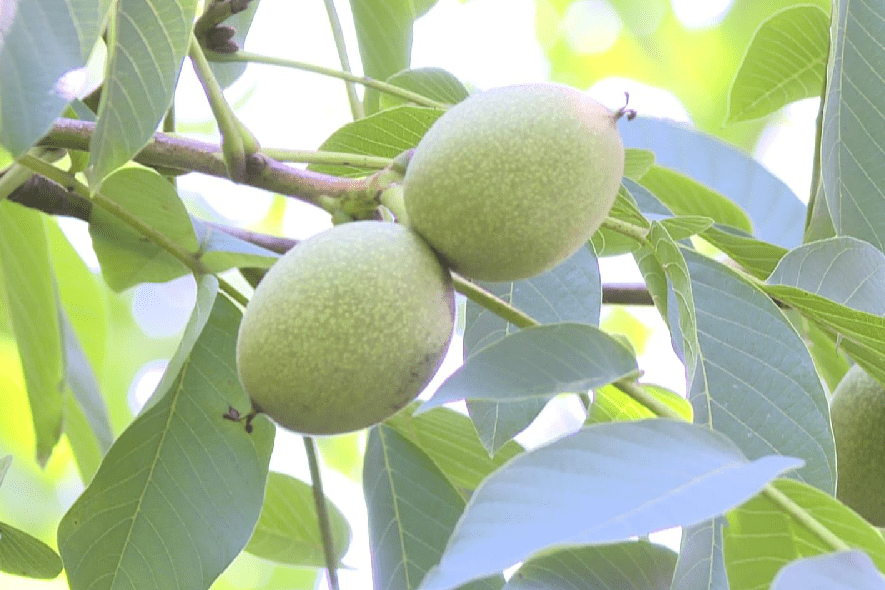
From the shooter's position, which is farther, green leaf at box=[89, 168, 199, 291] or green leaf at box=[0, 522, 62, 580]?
green leaf at box=[89, 168, 199, 291]

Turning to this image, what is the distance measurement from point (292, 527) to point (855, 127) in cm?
72

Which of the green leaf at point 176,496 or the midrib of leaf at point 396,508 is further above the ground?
the green leaf at point 176,496

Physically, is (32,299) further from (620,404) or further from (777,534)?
(777,534)

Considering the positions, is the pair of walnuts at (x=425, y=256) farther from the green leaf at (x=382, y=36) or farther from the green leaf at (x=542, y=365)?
the green leaf at (x=382, y=36)

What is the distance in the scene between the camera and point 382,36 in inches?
47.6

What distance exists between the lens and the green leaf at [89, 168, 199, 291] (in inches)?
38.7

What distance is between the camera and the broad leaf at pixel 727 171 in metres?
1.54

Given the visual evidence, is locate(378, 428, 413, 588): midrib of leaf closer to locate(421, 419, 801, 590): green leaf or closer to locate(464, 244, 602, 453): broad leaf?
locate(464, 244, 602, 453): broad leaf

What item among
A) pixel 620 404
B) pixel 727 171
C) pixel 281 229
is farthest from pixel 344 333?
pixel 281 229

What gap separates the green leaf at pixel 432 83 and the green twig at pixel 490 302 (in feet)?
1.07

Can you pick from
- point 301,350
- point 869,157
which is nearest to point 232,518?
point 301,350

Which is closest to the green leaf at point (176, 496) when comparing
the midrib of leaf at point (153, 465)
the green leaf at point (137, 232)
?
the midrib of leaf at point (153, 465)

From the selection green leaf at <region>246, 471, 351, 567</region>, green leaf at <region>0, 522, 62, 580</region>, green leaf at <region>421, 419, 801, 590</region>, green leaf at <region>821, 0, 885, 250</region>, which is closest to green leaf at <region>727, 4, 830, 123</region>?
green leaf at <region>821, 0, 885, 250</region>

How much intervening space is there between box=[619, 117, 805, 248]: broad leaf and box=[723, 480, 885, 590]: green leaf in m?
0.86
